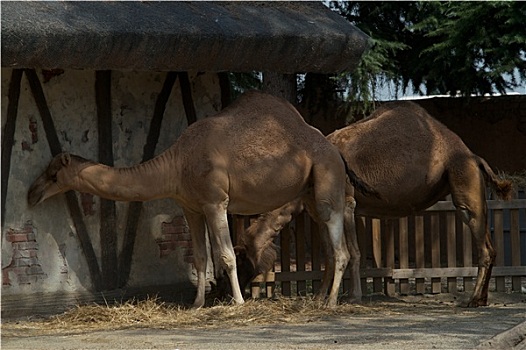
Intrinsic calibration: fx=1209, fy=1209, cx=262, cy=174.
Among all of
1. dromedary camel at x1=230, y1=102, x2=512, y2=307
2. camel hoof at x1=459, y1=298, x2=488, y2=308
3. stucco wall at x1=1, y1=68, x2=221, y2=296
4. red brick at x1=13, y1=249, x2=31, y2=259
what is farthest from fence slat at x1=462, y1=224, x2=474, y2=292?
red brick at x1=13, y1=249, x2=31, y2=259

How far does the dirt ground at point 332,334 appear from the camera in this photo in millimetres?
9461

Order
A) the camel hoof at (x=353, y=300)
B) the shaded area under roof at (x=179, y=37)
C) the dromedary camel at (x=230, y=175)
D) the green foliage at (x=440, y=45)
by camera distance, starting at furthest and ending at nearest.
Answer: the green foliage at (x=440, y=45), the camel hoof at (x=353, y=300), the dromedary camel at (x=230, y=175), the shaded area under roof at (x=179, y=37)

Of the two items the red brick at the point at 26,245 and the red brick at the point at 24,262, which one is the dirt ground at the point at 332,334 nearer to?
the red brick at the point at 24,262

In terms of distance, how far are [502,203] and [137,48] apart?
17.5ft

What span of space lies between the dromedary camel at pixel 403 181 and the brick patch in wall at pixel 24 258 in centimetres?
246

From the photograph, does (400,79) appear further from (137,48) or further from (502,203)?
(137,48)

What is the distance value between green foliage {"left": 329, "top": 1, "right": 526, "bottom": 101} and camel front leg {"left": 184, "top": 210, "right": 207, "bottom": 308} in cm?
718

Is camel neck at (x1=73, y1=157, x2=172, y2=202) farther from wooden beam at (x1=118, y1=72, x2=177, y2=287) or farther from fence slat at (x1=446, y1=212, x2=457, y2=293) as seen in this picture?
fence slat at (x1=446, y1=212, x2=457, y2=293)

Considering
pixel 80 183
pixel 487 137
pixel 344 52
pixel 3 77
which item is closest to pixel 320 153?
pixel 344 52

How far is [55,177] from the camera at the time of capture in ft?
39.5

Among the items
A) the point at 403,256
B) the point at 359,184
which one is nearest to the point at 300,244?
the point at 403,256

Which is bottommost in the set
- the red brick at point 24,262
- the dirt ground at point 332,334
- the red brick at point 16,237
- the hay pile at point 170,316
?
the dirt ground at point 332,334

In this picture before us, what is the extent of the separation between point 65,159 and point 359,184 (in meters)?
3.48

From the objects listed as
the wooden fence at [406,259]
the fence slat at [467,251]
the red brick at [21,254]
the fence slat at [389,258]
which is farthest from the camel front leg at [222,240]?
the fence slat at [467,251]
